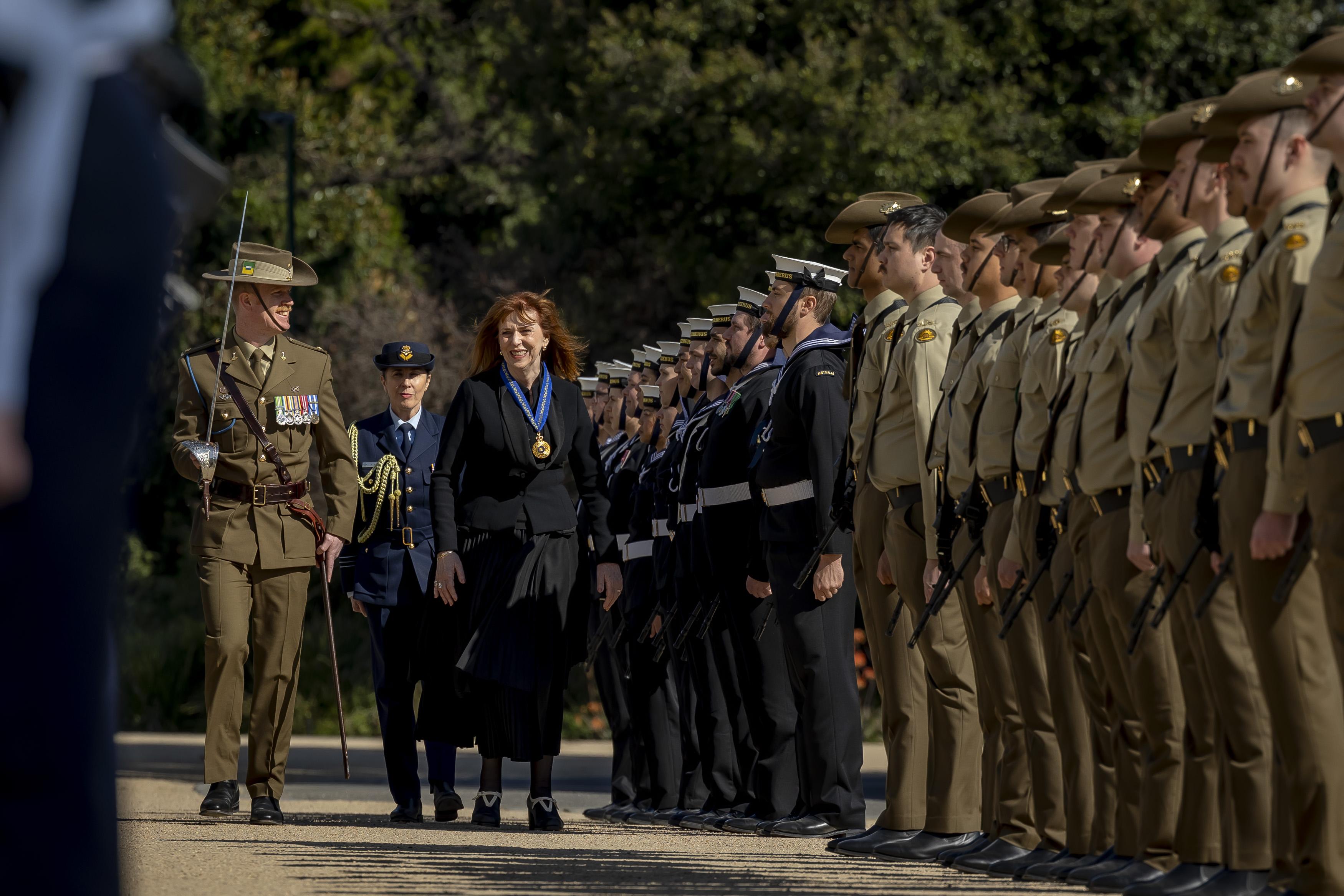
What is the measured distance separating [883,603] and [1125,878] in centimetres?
234

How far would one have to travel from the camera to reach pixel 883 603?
28.2ft

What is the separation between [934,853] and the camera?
790cm

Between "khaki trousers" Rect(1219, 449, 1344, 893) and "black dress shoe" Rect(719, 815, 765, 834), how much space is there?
168 inches

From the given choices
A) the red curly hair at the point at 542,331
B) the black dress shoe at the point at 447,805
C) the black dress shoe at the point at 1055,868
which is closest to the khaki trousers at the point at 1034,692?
the black dress shoe at the point at 1055,868

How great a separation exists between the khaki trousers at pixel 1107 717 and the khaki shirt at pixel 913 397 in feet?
4.03

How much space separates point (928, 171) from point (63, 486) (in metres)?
22.5

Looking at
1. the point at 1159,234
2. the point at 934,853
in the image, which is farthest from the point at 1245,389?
the point at 934,853

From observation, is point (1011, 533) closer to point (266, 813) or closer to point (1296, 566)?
point (1296, 566)

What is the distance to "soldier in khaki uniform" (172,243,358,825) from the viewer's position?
9758 millimetres

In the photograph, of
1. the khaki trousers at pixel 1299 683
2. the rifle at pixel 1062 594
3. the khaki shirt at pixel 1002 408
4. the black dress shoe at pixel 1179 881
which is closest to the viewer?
the khaki trousers at pixel 1299 683

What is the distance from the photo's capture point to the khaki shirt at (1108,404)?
6.77 m

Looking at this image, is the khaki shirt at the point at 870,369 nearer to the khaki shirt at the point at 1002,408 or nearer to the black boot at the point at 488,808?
the khaki shirt at the point at 1002,408

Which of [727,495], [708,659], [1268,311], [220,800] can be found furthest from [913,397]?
[220,800]

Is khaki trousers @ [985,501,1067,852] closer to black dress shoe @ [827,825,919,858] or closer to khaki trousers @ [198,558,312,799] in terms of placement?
black dress shoe @ [827,825,919,858]
